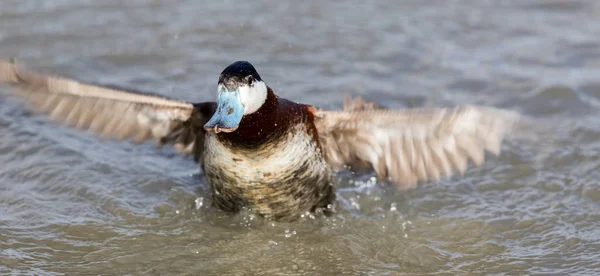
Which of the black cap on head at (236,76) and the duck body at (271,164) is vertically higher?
the black cap on head at (236,76)

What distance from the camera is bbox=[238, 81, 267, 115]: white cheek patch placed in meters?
4.74

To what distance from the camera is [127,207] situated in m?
5.81

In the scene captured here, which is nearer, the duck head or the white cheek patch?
the duck head

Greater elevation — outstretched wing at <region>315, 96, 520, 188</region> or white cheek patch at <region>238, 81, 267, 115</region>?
white cheek patch at <region>238, 81, 267, 115</region>

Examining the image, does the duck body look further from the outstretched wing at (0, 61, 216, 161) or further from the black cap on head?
the outstretched wing at (0, 61, 216, 161)

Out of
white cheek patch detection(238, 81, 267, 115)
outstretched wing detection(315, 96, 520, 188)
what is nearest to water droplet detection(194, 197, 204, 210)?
outstretched wing detection(315, 96, 520, 188)

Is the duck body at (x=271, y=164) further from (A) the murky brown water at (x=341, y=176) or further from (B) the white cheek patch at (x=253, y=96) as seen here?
(A) the murky brown water at (x=341, y=176)

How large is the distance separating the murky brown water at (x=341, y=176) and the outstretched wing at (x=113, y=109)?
0.46m

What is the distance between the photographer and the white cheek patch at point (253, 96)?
4.74 meters

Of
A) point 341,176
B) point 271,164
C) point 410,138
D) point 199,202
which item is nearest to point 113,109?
point 199,202

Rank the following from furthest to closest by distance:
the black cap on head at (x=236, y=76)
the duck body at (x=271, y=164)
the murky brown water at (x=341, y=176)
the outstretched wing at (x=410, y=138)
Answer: the murky brown water at (x=341, y=176), the duck body at (x=271, y=164), the outstretched wing at (x=410, y=138), the black cap on head at (x=236, y=76)

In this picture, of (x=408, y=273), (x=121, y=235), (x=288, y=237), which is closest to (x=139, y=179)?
(x=121, y=235)

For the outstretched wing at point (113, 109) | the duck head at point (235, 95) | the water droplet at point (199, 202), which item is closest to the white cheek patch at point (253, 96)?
the duck head at point (235, 95)

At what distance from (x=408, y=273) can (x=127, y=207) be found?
2096 mm
